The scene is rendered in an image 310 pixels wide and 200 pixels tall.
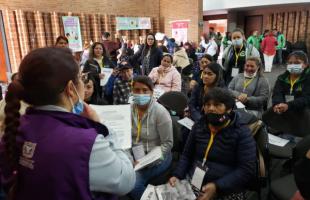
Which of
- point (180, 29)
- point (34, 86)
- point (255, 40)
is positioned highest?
point (180, 29)

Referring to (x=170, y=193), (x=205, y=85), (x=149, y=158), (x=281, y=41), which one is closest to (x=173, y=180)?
(x=170, y=193)

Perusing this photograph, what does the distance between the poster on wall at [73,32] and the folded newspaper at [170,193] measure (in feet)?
26.1

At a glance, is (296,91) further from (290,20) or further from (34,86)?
(290,20)

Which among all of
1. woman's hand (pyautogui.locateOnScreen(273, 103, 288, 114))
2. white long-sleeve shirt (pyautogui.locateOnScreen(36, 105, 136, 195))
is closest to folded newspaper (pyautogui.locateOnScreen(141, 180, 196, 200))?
white long-sleeve shirt (pyautogui.locateOnScreen(36, 105, 136, 195))

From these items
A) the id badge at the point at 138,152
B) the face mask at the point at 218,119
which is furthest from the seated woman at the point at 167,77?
the face mask at the point at 218,119

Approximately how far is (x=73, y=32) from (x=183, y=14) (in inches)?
212

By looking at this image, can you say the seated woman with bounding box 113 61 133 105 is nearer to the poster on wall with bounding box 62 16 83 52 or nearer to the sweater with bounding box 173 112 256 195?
the sweater with bounding box 173 112 256 195

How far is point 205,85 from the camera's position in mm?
3035

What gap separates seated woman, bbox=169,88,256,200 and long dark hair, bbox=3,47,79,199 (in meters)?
1.29

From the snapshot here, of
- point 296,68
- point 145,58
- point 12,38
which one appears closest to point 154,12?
point 12,38

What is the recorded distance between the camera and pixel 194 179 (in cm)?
195

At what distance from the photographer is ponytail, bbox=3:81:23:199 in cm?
85

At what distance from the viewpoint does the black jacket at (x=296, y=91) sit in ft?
9.24

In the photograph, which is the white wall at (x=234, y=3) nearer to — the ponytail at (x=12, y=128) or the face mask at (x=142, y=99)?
the face mask at (x=142, y=99)
